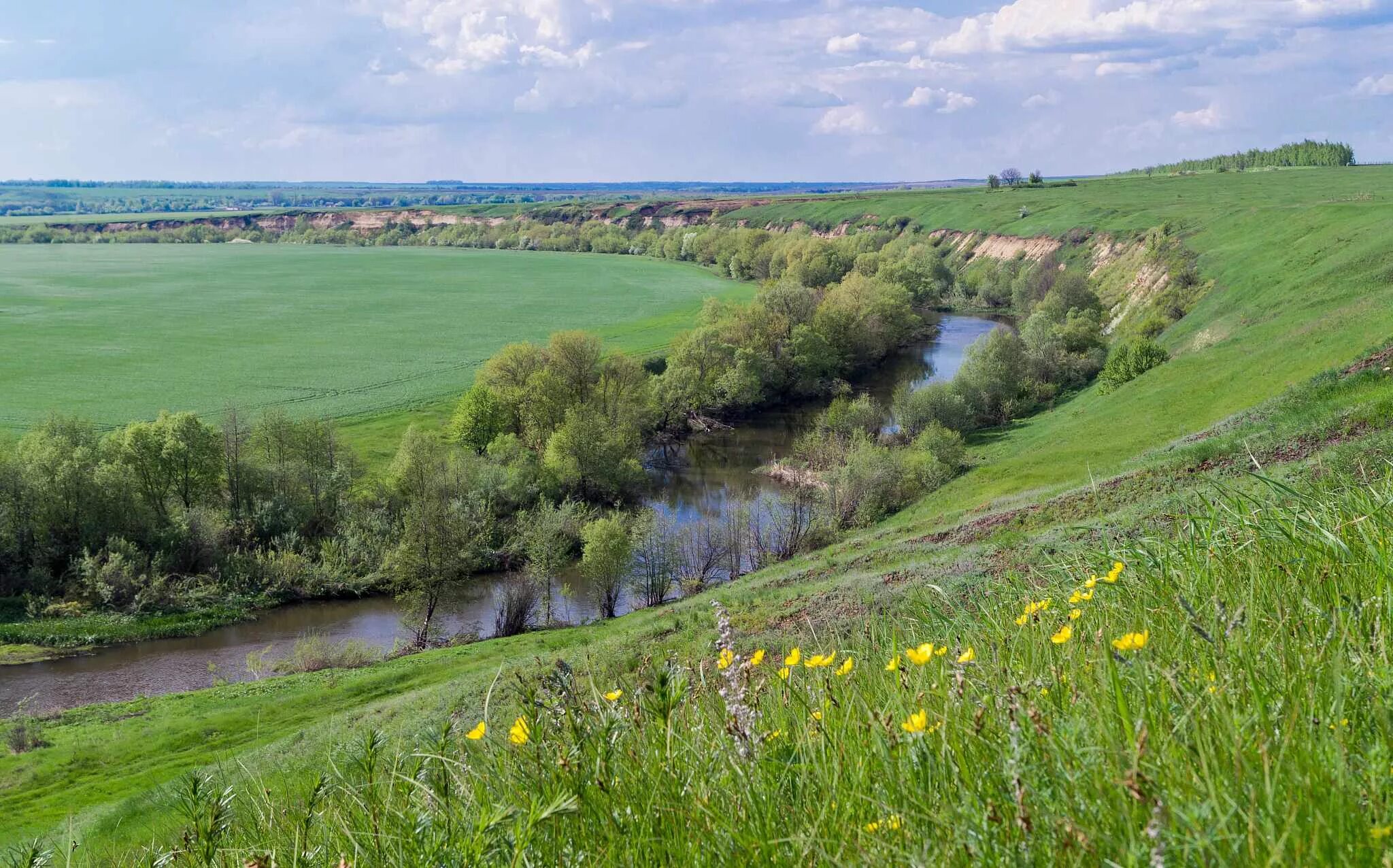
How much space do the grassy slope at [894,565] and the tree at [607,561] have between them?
12.3ft

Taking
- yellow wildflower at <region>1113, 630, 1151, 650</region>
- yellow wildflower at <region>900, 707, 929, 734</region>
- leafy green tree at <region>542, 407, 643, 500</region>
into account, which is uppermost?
yellow wildflower at <region>1113, 630, 1151, 650</region>

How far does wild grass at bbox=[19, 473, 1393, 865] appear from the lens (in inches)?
72.9

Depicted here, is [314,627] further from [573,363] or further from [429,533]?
[573,363]

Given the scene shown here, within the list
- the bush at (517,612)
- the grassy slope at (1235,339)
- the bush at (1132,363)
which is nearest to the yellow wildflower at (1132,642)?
the grassy slope at (1235,339)

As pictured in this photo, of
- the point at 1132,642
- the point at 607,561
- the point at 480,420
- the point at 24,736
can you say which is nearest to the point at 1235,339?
the point at 607,561

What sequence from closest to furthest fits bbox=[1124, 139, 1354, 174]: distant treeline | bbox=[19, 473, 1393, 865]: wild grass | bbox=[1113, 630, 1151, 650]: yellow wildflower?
bbox=[19, 473, 1393, 865]: wild grass
bbox=[1113, 630, 1151, 650]: yellow wildflower
bbox=[1124, 139, 1354, 174]: distant treeline

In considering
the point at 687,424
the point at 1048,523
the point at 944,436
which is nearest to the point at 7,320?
the point at 687,424

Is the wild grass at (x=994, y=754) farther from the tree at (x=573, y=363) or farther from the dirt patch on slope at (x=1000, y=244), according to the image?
the dirt patch on slope at (x=1000, y=244)

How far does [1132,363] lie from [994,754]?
50564mm

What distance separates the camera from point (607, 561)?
3488cm

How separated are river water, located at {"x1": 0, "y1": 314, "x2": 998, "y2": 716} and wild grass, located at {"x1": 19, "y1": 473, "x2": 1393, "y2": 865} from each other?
3272 cm

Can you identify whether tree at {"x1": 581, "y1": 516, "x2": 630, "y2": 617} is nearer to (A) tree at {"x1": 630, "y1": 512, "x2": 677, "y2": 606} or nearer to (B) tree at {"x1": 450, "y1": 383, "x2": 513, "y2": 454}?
(A) tree at {"x1": 630, "y1": 512, "x2": 677, "y2": 606}

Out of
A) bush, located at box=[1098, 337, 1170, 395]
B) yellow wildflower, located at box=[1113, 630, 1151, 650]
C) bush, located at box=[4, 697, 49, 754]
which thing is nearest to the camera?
yellow wildflower, located at box=[1113, 630, 1151, 650]

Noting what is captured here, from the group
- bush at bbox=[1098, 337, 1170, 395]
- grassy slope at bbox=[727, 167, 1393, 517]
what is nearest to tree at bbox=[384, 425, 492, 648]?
grassy slope at bbox=[727, 167, 1393, 517]
